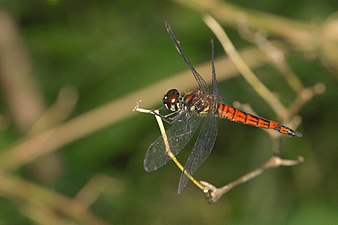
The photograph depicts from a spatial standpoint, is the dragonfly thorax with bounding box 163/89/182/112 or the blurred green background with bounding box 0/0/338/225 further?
the blurred green background with bounding box 0/0/338/225

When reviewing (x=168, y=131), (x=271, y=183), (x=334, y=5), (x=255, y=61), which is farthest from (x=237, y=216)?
(x=334, y=5)

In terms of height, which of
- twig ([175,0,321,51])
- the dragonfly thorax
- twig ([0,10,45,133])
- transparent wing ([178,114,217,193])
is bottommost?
transparent wing ([178,114,217,193])

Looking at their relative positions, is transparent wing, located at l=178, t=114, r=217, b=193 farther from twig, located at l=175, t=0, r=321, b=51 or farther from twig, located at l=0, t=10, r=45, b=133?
Answer: twig, located at l=0, t=10, r=45, b=133

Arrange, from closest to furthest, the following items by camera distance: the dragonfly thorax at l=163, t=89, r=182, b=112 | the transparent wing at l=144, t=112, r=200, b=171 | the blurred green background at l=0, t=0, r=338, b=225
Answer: the transparent wing at l=144, t=112, r=200, b=171, the dragonfly thorax at l=163, t=89, r=182, b=112, the blurred green background at l=0, t=0, r=338, b=225

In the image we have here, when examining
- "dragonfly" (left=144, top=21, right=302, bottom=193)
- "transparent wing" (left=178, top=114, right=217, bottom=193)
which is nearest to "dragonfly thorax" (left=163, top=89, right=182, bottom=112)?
"dragonfly" (left=144, top=21, right=302, bottom=193)

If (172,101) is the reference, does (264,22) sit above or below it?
above

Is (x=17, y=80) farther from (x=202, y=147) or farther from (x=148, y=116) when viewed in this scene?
(x=202, y=147)

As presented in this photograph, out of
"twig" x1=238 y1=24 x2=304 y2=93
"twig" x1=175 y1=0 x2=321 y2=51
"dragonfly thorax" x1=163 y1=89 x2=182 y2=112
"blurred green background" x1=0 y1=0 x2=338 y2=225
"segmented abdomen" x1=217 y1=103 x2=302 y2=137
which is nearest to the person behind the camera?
"dragonfly thorax" x1=163 y1=89 x2=182 y2=112

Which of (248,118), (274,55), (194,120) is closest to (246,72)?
(274,55)
